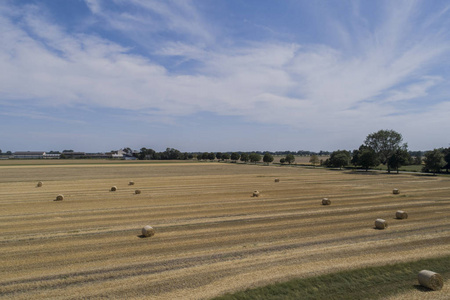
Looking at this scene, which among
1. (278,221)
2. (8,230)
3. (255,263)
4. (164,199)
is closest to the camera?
(255,263)

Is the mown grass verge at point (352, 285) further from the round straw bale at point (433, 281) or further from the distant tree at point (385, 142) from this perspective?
the distant tree at point (385, 142)

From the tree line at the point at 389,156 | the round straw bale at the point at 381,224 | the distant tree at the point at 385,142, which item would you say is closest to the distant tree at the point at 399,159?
the tree line at the point at 389,156

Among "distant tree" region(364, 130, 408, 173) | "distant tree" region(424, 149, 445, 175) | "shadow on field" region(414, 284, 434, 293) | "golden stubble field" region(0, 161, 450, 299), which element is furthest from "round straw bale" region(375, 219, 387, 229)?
"distant tree" region(364, 130, 408, 173)

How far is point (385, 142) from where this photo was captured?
100 m

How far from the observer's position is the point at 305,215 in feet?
66.0

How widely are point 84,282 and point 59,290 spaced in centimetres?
80

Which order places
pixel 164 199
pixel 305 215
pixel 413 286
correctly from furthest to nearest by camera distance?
pixel 164 199 < pixel 305 215 < pixel 413 286

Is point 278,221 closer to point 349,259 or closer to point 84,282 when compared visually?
point 349,259

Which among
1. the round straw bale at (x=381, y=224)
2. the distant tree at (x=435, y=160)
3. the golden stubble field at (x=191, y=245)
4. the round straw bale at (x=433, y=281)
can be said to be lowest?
the golden stubble field at (x=191, y=245)

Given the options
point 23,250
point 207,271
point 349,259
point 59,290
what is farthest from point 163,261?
point 349,259

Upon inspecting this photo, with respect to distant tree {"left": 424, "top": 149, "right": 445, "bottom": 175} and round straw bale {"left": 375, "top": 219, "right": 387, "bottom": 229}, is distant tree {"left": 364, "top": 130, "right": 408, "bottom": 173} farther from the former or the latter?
round straw bale {"left": 375, "top": 219, "right": 387, "bottom": 229}

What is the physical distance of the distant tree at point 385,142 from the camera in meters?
98.2

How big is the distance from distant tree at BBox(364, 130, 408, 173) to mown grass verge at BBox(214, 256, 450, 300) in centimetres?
10201

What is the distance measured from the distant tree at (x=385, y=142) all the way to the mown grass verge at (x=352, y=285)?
102 m
